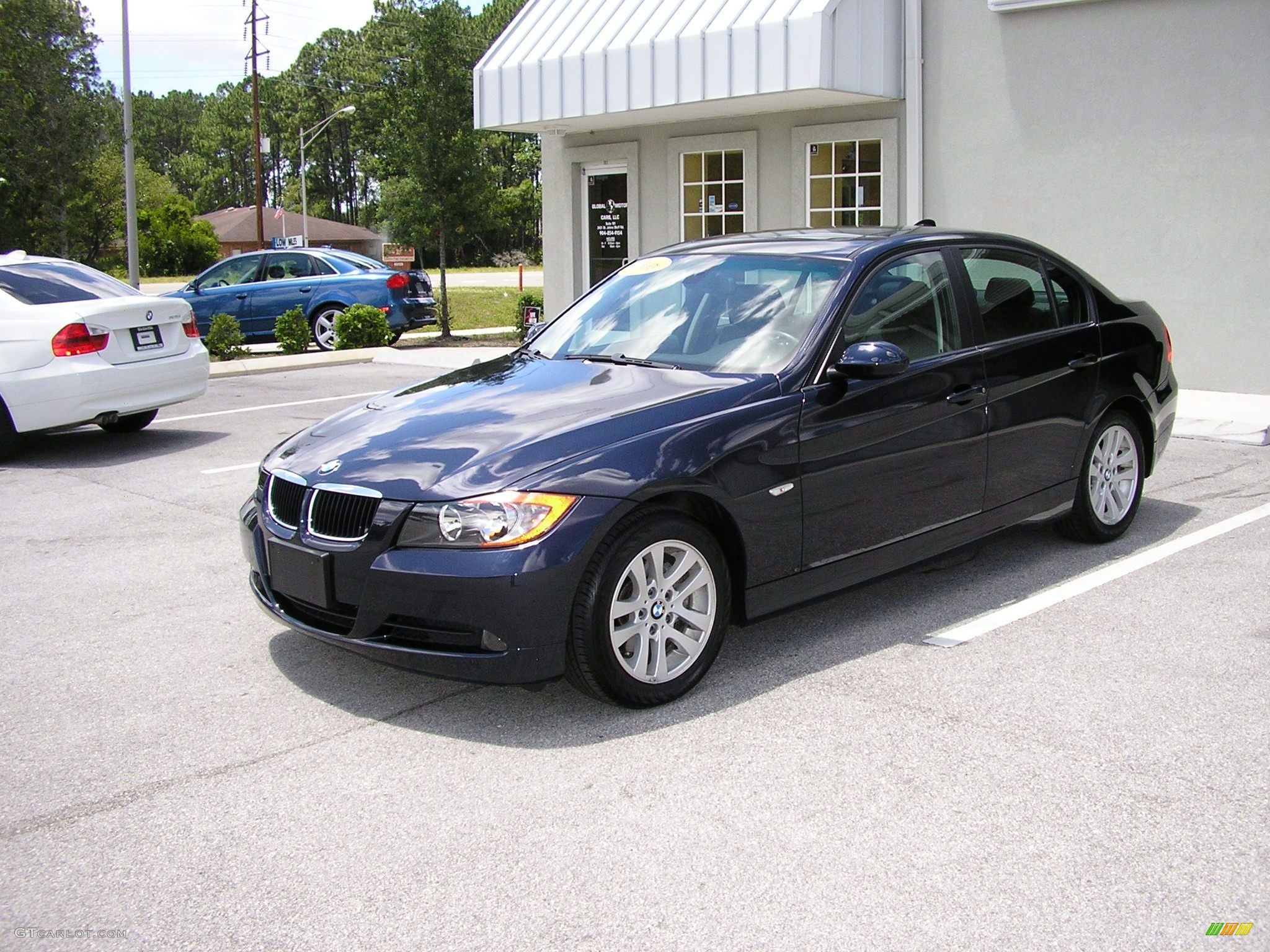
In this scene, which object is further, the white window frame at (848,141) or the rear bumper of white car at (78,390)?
the white window frame at (848,141)

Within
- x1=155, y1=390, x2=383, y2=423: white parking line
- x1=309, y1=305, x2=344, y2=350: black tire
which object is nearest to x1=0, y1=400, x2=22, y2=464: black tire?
x1=155, y1=390, x2=383, y2=423: white parking line

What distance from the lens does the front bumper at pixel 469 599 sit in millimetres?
4164

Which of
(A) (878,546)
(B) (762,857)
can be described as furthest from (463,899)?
(A) (878,546)

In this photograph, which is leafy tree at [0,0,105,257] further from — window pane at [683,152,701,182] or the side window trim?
the side window trim

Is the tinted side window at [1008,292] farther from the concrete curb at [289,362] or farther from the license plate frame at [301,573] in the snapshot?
the concrete curb at [289,362]

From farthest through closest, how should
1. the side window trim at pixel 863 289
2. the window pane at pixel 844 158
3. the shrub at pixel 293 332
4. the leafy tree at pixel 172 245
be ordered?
the leafy tree at pixel 172 245, the shrub at pixel 293 332, the window pane at pixel 844 158, the side window trim at pixel 863 289

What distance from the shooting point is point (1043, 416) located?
19.7 ft

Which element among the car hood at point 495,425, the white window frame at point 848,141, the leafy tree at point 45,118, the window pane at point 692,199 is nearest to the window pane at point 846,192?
the white window frame at point 848,141

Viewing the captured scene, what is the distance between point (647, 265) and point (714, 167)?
979cm

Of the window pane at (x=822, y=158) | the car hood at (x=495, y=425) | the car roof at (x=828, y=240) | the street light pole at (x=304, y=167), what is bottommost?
the car hood at (x=495, y=425)

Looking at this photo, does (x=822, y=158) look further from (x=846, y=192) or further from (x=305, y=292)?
(x=305, y=292)

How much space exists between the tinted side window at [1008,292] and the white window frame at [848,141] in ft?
25.2

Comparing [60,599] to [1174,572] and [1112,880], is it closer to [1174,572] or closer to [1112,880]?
[1112,880]

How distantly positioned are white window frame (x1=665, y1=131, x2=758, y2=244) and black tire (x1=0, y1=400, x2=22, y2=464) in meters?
8.23
